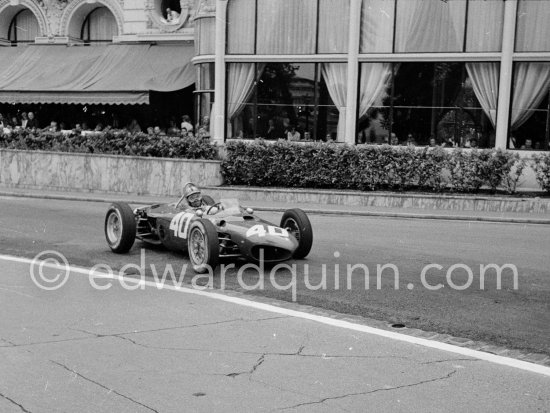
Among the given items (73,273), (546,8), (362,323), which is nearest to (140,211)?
(73,273)

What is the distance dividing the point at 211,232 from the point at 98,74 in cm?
2183

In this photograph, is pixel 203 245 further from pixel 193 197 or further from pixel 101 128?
pixel 101 128

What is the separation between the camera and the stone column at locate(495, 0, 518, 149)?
2277cm

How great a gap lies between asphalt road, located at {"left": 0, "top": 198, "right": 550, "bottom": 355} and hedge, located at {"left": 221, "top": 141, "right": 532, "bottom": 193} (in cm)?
390

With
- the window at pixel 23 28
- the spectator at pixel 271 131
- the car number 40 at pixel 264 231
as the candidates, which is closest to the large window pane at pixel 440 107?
the spectator at pixel 271 131

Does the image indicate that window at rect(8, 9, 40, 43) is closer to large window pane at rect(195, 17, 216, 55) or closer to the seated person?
large window pane at rect(195, 17, 216, 55)

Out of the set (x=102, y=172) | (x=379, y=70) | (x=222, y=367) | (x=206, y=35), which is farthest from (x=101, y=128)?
(x=222, y=367)

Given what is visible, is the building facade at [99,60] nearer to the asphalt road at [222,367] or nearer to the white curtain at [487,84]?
the white curtain at [487,84]

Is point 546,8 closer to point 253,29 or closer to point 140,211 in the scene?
point 253,29

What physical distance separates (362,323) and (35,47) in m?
29.1

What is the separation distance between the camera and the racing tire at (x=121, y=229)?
11.4 meters

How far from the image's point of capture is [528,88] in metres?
23.1

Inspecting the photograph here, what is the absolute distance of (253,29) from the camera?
26.0 meters

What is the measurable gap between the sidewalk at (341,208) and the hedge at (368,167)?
50.4 inches
